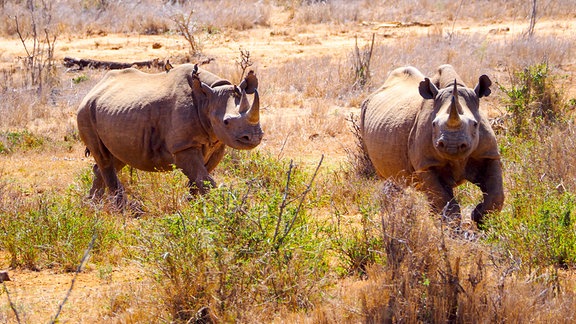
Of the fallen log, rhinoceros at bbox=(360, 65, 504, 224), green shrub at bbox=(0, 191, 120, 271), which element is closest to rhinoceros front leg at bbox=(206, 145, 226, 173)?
green shrub at bbox=(0, 191, 120, 271)

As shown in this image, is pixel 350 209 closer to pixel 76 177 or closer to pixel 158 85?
pixel 158 85

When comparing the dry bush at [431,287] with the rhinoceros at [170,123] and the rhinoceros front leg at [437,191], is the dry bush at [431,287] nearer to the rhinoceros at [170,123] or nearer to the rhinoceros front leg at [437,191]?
the rhinoceros front leg at [437,191]

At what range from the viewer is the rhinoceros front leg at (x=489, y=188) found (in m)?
7.31

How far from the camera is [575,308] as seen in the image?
18.1 feet

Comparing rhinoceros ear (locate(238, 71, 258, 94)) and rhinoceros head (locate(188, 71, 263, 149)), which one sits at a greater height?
rhinoceros ear (locate(238, 71, 258, 94))

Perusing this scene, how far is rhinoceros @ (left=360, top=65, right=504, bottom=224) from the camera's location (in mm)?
7094

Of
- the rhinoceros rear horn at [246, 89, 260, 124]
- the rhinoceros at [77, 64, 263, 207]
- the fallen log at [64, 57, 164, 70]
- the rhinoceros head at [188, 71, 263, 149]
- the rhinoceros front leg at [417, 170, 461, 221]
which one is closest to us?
the rhinoceros front leg at [417, 170, 461, 221]

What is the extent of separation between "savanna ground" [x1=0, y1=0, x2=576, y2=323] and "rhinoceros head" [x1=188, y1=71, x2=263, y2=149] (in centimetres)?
49

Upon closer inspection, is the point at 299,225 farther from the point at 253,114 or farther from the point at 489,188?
the point at 253,114

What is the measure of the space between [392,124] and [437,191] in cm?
111

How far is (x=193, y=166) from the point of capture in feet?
28.8

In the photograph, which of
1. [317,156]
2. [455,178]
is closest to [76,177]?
[317,156]

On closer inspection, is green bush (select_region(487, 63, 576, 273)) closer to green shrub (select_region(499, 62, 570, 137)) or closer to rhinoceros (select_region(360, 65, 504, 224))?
green shrub (select_region(499, 62, 570, 137))

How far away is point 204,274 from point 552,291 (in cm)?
230
